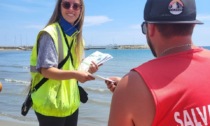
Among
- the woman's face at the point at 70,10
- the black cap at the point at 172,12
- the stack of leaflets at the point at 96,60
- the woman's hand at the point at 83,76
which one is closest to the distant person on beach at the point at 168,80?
the black cap at the point at 172,12

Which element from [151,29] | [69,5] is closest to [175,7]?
[151,29]

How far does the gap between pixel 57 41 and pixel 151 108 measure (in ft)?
5.67

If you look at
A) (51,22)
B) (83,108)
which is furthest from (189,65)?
(83,108)

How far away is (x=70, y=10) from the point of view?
3.28 m

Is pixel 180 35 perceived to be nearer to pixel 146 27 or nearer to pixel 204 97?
pixel 146 27

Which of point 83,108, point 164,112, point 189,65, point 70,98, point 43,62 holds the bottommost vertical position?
point 83,108

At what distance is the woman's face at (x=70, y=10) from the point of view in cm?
328

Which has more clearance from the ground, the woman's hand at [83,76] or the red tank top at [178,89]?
the red tank top at [178,89]

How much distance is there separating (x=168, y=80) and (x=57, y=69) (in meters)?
1.59

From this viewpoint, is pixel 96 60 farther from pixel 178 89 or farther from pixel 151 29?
pixel 178 89

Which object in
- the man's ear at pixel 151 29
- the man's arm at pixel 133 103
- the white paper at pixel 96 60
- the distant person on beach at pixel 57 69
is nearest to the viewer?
the man's arm at pixel 133 103

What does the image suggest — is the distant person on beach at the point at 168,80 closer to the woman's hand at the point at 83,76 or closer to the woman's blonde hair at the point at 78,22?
the woman's hand at the point at 83,76

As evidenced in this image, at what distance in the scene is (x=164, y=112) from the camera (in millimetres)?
1527

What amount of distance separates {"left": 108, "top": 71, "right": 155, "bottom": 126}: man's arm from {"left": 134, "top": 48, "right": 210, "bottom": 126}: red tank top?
0.03 m
